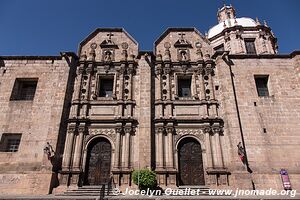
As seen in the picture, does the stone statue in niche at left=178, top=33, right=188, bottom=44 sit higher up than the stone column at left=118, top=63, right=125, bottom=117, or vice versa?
the stone statue in niche at left=178, top=33, right=188, bottom=44

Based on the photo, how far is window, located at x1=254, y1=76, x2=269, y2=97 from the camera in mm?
17797

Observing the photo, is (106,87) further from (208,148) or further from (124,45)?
(208,148)

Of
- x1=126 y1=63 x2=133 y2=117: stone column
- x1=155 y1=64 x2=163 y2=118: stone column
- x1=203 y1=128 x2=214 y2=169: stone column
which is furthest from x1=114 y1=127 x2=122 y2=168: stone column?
x1=203 y1=128 x2=214 y2=169: stone column

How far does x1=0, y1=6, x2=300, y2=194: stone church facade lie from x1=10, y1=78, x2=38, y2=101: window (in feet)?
0.28

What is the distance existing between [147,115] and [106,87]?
14.8 feet

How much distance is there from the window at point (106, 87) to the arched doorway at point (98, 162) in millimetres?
3713

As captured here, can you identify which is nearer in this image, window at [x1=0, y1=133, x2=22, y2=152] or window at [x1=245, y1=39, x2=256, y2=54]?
window at [x1=0, y1=133, x2=22, y2=152]

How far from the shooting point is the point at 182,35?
2011 cm

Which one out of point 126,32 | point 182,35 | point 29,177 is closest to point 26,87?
point 29,177

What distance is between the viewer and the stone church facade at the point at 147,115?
47.4 ft

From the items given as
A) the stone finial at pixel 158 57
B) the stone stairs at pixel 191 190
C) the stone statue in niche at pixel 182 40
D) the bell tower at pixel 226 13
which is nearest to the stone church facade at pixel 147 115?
the stone finial at pixel 158 57

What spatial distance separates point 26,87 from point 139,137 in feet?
32.2

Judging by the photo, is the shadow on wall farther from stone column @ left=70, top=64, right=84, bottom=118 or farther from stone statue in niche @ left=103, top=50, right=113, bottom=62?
stone statue in niche @ left=103, top=50, right=113, bottom=62

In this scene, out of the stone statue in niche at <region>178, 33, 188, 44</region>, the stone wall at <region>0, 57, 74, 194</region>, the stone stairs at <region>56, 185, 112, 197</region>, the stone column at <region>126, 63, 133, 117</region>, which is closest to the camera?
the stone stairs at <region>56, 185, 112, 197</region>
